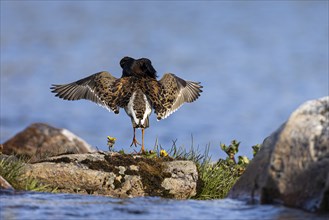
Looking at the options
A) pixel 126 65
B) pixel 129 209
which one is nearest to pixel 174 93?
pixel 126 65

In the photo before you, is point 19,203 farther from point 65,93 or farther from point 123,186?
point 65,93

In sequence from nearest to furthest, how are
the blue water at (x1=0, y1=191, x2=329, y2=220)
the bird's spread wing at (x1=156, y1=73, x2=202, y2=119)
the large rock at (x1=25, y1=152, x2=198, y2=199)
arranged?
1. the blue water at (x1=0, y1=191, x2=329, y2=220)
2. the large rock at (x1=25, y1=152, x2=198, y2=199)
3. the bird's spread wing at (x1=156, y1=73, x2=202, y2=119)

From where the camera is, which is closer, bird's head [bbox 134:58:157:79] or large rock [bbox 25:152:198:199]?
large rock [bbox 25:152:198:199]

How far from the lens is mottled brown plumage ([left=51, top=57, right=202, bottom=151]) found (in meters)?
11.8

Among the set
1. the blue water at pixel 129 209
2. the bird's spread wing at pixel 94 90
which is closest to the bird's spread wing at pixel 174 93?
the bird's spread wing at pixel 94 90

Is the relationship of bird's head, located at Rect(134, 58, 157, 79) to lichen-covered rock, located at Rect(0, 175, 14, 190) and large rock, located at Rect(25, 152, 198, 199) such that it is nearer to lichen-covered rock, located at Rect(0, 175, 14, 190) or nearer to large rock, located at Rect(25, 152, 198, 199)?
large rock, located at Rect(25, 152, 198, 199)

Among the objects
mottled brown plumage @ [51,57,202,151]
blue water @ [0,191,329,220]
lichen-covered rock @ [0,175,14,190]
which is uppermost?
mottled brown plumage @ [51,57,202,151]

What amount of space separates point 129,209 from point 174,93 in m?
6.43

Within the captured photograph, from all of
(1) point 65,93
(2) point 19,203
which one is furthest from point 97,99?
(2) point 19,203

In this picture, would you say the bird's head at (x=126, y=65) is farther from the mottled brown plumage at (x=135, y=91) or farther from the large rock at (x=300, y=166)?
the large rock at (x=300, y=166)

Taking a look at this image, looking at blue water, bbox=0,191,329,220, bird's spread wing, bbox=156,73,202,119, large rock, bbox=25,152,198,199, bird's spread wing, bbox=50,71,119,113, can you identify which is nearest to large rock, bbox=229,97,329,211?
blue water, bbox=0,191,329,220

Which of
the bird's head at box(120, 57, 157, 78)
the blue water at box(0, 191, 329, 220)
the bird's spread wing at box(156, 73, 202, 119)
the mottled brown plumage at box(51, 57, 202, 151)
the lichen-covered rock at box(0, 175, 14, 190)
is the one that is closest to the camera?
the blue water at box(0, 191, 329, 220)

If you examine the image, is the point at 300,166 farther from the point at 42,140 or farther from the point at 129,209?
the point at 42,140

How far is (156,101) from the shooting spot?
12.0 m
